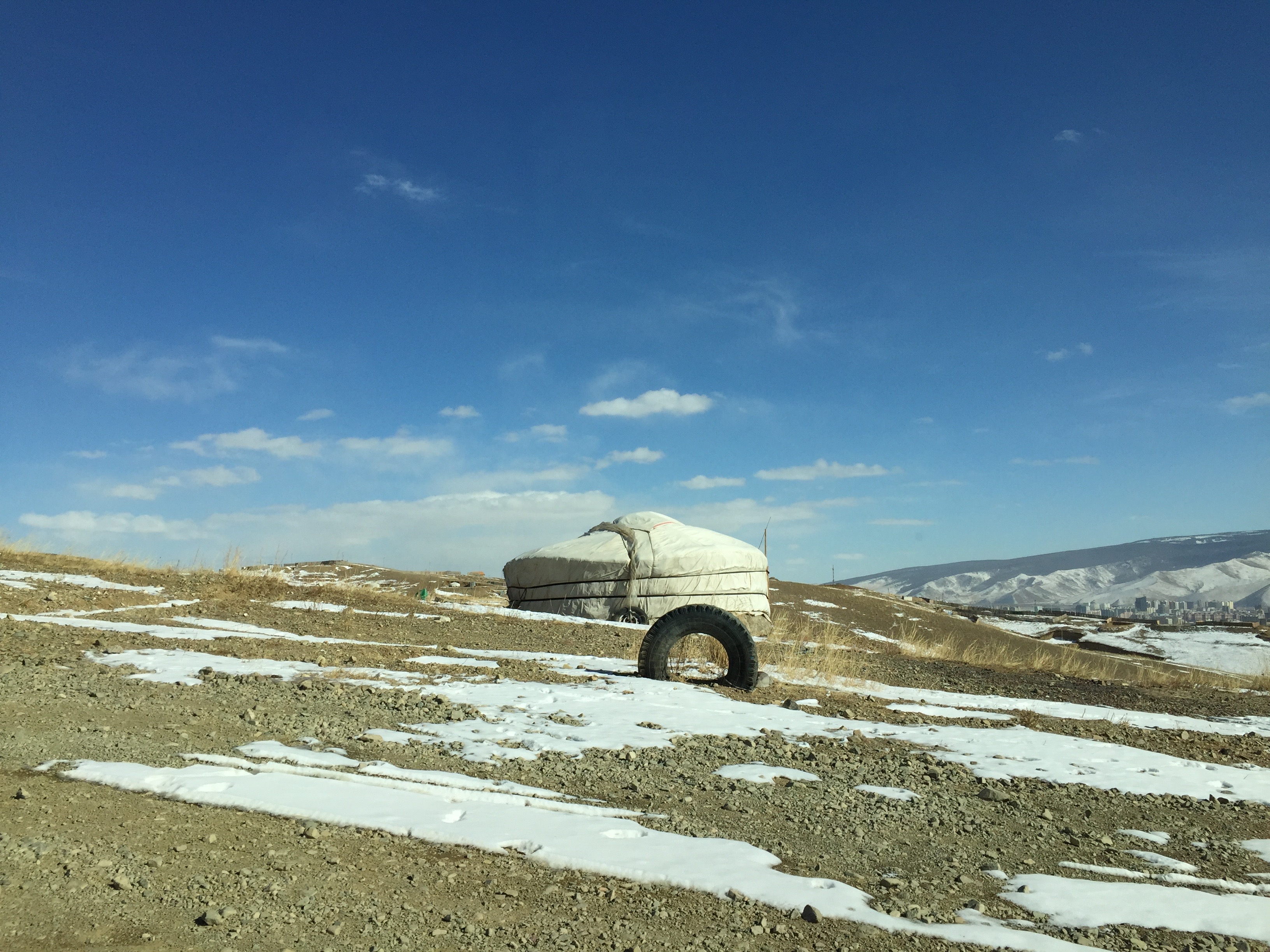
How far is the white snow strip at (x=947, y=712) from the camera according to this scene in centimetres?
720

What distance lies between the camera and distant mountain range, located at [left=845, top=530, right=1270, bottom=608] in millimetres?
141375

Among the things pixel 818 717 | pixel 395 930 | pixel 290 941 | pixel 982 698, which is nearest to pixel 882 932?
pixel 395 930

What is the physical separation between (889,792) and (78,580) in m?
11.7

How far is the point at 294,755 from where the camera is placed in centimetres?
440

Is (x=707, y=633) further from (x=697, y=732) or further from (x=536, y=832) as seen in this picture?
(x=536, y=832)

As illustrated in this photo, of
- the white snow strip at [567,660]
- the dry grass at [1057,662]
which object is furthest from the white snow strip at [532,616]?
the dry grass at [1057,662]

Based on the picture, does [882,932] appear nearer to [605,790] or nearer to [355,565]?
[605,790]

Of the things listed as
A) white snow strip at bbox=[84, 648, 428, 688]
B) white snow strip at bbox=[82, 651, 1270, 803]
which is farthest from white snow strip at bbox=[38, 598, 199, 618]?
white snow strip at bbox=[82, 651, 1270, 803]

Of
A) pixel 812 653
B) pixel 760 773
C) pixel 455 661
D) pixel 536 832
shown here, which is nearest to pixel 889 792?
pixel 760 773

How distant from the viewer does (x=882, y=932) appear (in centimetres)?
281

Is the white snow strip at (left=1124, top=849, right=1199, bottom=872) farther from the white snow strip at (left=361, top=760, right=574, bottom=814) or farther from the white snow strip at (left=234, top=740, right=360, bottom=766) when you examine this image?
the white snow strip at (left=234, top=740, right=360, bottom=766)

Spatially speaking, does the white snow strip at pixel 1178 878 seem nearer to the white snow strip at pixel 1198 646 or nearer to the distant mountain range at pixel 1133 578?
the white snow strip at pixel 1198 646

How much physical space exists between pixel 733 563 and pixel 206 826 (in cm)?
1406

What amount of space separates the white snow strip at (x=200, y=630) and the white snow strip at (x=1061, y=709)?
4.73 meters
